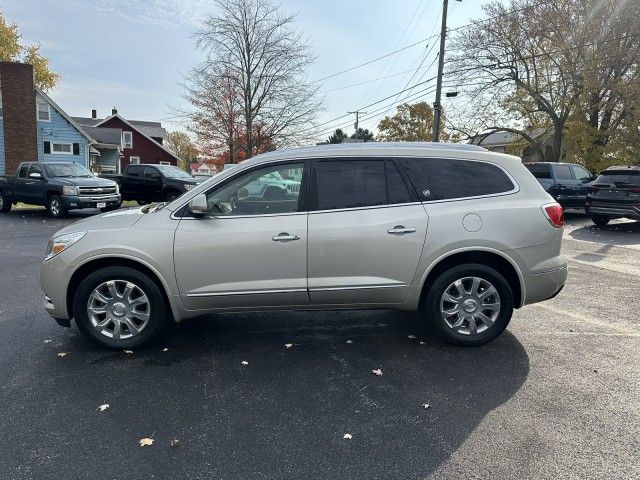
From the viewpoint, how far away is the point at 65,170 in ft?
49.4

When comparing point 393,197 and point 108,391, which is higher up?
point 393,197

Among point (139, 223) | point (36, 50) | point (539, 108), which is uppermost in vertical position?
point (36, 50)

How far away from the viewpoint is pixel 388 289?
4082mm

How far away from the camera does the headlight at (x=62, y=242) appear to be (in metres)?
4.01

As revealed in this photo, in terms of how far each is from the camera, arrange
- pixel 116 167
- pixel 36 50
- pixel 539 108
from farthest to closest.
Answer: pixel 36 50 → pixel 116 167 → pixel 539 108

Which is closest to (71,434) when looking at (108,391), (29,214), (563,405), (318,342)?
(108,391)

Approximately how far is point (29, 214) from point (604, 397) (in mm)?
17517

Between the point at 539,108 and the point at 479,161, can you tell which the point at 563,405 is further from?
the point at 539,108

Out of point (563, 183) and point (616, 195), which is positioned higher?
point (563, 183)

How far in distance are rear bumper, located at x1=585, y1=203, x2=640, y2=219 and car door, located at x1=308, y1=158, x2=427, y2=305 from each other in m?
10.7

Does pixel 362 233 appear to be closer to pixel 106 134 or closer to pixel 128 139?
pixel 106 134

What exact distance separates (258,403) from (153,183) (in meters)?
16.2

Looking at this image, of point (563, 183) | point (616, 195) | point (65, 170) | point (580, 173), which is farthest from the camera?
point (580, 173)

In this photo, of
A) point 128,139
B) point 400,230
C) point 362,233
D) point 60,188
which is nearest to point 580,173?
point 400,230
